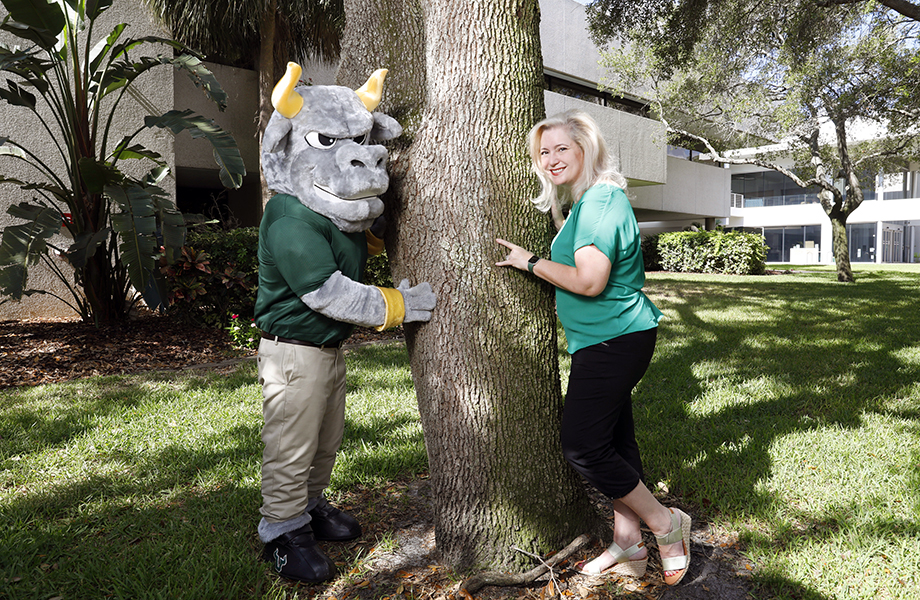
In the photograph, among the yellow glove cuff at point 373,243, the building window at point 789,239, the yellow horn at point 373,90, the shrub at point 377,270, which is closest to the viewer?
the yellow horn at point 373,90

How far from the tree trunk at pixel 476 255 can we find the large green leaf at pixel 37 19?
16.3 ft

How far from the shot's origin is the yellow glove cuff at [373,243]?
105 inches

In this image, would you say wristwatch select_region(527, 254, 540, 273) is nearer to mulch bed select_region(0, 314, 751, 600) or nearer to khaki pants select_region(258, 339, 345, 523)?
khaki pants select_region(258, 339, 345, 523)

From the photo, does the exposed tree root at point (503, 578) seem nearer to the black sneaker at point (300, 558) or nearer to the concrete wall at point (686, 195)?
the black sneaker at point (300, 558)

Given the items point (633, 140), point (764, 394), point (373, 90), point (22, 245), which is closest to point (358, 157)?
point (373, 90)

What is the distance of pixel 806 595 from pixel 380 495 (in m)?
2.02

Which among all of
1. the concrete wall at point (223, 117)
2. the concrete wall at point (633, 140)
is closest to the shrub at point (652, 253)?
the concrete wall at point (633, 140)

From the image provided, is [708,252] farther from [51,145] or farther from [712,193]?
[51,145]

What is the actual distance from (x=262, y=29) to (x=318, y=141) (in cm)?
827

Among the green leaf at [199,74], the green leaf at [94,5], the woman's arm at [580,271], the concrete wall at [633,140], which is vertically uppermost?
the concrete wall at [633,140]

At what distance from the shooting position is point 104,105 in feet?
28.5

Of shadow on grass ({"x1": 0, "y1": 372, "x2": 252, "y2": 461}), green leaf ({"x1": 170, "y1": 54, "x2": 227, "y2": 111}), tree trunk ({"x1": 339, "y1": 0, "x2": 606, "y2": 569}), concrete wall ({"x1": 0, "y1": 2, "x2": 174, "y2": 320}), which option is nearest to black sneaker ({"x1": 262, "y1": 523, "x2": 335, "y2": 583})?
tree trunk ({"x1": 339, "y1": 0, "x2": 606, "y2": 569})

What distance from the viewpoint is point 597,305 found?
7.59 ft

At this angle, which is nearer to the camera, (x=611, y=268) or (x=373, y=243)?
(x=611, y=268)
